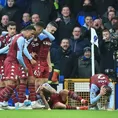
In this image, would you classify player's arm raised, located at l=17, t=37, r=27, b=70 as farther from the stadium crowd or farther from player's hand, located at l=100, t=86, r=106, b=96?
player's hand, located at l=100, t=86, r=106, b=96

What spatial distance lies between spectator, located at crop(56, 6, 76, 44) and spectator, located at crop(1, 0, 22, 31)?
1.08 meters

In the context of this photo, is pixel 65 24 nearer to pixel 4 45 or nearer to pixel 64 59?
pixel 64 59

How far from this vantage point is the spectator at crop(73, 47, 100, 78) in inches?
573

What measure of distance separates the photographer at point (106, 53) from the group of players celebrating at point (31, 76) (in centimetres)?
139

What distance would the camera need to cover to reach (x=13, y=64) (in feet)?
41.1

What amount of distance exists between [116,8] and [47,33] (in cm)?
420

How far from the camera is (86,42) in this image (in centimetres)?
1519

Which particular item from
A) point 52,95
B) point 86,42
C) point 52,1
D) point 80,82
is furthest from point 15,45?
point 52,1

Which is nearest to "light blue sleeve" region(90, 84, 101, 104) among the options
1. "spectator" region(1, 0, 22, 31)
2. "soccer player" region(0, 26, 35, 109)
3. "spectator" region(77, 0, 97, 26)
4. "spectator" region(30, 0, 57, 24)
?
"soccer player" region(0, 26, 35, 109)

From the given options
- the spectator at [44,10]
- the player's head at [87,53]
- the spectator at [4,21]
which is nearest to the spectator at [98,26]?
the player's head at [87,53]

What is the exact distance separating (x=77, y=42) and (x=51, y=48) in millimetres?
702

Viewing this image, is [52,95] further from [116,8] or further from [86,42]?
[116,8]

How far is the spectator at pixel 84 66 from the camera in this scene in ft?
47.8

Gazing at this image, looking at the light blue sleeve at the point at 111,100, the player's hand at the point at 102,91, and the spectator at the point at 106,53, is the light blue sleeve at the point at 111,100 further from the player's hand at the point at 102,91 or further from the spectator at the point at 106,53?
the spectator at the point at 106,53
